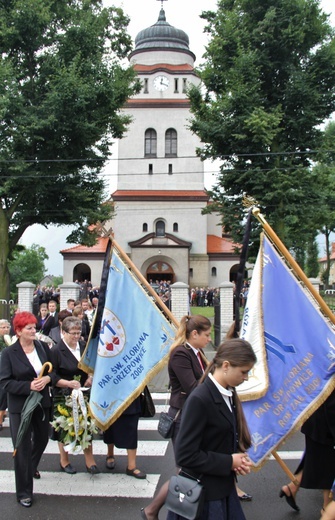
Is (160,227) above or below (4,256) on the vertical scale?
above

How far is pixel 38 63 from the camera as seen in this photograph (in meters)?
22.0

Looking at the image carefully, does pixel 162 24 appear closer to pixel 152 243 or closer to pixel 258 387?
pixel 152 243

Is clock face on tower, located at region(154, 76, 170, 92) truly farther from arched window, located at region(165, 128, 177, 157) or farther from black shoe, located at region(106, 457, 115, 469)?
black shoe, located at region(106, 457, 115, 469)

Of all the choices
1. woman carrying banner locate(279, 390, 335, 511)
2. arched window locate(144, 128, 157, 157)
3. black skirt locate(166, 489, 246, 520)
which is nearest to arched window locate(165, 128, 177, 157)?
arched window locate(144, 128, 157, 157)

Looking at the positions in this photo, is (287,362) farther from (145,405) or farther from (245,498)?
(145,405)

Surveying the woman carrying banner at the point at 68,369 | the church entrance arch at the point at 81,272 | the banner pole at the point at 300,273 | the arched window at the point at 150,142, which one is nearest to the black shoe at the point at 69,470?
the woman carrying banner at the point at 68,369

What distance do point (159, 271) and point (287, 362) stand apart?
134ft

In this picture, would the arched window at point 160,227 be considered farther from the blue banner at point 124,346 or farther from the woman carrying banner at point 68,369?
the woman carrying banner at point 68,369

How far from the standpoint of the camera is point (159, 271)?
4550 centimetres

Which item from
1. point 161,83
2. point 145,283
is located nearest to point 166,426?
point 145,283

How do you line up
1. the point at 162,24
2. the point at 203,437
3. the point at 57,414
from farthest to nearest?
the point at 162,24 < the point at 57,414 < the point at 203,437

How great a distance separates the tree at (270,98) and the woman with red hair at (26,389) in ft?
53.1

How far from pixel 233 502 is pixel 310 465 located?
178 cm

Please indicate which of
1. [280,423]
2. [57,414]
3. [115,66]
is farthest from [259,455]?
[115,66]
